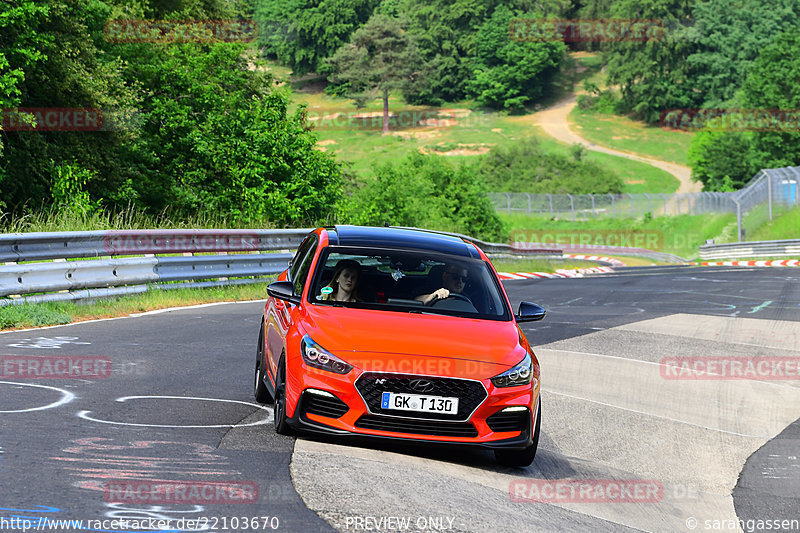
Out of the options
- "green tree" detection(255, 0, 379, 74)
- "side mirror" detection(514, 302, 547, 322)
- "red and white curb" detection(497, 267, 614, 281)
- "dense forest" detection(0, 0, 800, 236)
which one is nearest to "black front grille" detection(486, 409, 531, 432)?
Answer: "side mirror" detection(514, 302, 547, 322)

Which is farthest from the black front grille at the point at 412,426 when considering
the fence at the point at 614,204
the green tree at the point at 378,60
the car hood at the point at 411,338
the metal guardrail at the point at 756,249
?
the green tree at the point at 378,60

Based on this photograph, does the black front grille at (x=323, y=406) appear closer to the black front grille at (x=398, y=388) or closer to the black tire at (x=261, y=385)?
the black front grille at (x=398, y=388)

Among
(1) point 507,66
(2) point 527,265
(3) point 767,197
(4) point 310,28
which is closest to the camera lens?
(2) point 527,265

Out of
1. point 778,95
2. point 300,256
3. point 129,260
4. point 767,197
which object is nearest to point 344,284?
point 300,256

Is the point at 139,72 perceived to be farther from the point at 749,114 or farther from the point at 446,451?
the point at 749,114

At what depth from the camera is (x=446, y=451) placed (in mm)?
7707

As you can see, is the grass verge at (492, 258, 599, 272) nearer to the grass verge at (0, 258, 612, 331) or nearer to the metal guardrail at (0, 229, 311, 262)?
the metal guardrail at (0, 229, 311, 262)

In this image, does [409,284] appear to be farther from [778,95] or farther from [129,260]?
[778,95]

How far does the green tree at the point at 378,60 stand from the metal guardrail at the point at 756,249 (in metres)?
90.7

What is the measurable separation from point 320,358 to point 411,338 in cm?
63

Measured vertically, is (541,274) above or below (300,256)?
below

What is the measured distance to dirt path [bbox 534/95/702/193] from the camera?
115562 millimetres

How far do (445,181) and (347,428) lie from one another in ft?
147

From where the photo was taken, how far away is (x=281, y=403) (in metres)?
7.41
